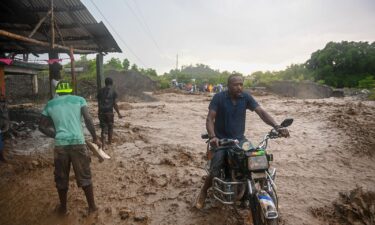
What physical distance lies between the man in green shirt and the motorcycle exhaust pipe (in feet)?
7.66

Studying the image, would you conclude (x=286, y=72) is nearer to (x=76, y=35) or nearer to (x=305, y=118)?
(x=305, y=118)

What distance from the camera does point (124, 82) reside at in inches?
1104

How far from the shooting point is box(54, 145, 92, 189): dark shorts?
392 cm

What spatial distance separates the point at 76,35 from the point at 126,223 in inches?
319

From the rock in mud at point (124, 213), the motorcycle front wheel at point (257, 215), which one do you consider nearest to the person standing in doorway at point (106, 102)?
the rock in mud at point (124, 213)

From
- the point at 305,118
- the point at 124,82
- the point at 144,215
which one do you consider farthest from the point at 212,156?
the point at 124,82

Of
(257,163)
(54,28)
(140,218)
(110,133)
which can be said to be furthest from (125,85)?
(257,163)

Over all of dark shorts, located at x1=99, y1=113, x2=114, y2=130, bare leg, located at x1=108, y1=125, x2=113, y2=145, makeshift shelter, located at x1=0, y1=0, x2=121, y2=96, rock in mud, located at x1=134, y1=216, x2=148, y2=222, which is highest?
makeshift shelter, located at x1=0, y1=0, x2=121, y2=96

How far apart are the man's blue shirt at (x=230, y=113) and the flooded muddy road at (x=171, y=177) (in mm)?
1116

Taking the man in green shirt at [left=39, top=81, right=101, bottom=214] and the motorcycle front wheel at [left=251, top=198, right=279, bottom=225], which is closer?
the motorcycle front wheel at [left=251, top=198, right=279, bottom=225]

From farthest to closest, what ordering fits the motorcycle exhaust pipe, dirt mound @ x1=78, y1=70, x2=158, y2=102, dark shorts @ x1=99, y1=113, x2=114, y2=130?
dirt mound @ x1=78, y1=70, x2=158, y2=102
dark shorts @ x1=99, y1=113, x2=114, y2=130
the motorcycle exhaust pipe

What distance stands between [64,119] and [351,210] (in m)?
4.07

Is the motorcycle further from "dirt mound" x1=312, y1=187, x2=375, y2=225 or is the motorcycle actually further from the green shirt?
the green shirt

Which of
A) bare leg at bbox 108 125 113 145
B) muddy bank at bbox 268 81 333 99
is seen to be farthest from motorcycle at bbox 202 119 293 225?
muddy bank at bbox 268 81 333 99
